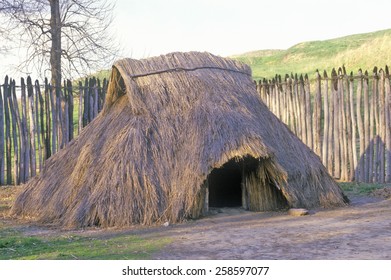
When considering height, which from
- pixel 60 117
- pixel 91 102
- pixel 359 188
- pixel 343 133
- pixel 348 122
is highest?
pixel 91 102

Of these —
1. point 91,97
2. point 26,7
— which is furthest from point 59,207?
point 26,7

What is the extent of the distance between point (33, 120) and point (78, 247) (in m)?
8.31

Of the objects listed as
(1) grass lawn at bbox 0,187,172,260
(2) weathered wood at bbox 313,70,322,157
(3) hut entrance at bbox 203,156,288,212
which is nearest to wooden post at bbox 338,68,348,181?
(2) weathered wood at bbox 313,70,322,157

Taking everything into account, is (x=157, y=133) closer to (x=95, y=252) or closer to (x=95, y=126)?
(x=95, y=126)

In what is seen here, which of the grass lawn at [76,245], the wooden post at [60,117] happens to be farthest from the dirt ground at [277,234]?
the wooden post at [60,117]

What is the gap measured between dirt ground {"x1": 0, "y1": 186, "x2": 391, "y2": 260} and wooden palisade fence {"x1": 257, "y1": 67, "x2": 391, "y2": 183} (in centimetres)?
354

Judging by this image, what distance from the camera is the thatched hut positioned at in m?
9.46

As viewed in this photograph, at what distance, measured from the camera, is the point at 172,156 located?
32.7 feet

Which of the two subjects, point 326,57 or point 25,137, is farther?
point 326,57

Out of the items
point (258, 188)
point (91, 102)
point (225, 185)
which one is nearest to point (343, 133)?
point (225, 185)

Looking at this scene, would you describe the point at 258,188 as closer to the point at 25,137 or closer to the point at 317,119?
the point at 317,119

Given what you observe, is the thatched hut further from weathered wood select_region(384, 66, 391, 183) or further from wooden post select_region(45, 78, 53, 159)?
wooden post select_region(45, 78, 53, 159)

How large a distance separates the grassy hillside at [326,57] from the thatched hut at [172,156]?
15.0m
